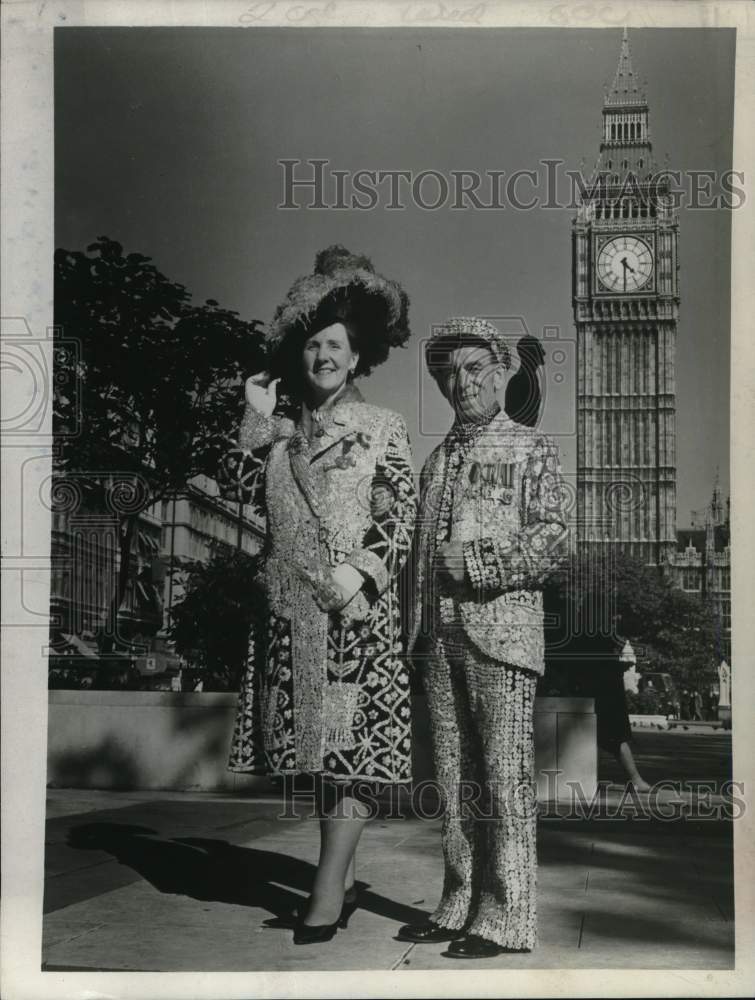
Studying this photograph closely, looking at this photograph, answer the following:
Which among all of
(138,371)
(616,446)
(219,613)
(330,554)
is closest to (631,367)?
(616,446)

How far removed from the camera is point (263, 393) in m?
5.14

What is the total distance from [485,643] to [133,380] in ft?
6.37

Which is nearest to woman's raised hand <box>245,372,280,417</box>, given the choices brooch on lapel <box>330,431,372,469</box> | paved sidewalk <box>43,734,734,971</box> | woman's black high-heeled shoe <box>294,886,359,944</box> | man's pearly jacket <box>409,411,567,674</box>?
brooch on lapel <box>330,431,372,469</box>

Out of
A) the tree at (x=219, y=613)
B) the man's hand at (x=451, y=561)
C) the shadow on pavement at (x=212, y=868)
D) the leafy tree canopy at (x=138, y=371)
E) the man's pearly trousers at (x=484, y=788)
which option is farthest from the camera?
the leafy tree canopy at (x=138, y=371)

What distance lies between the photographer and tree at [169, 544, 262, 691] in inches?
203

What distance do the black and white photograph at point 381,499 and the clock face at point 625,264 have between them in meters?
0.02

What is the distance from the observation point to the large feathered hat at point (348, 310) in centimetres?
511

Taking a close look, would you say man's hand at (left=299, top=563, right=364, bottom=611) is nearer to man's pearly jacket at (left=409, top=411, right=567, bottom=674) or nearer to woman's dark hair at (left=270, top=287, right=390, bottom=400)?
man's pearly jacket at (left=409, top=411, right=567, bottom=674)

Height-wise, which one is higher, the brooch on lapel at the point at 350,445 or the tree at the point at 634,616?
the brooch on lapel at the point at 350,445

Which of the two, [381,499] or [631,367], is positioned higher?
[631,367]

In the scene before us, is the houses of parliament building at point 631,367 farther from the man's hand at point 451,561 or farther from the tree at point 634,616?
the man's hand at point 451,561

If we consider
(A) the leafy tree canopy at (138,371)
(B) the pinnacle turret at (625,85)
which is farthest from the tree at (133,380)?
(B) the pinnacle turret at (625,85)

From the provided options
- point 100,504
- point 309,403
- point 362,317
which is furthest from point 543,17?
point 100,504

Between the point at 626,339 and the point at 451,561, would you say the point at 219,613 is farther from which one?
the point at 626,339
